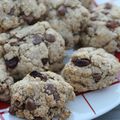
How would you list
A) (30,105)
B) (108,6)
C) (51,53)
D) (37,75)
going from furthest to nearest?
1. (108,6)
2. (51,53)
3. (37,75)
4. (30,105)

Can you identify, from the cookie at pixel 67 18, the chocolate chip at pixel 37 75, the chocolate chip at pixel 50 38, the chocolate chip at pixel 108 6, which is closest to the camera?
the chocolate chip at pixel 37 75

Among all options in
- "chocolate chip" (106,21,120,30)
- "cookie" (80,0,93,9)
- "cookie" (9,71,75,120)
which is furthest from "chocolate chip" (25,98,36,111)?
"cookie" (80,0,93,9)

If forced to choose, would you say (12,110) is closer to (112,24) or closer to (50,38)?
(50,38)

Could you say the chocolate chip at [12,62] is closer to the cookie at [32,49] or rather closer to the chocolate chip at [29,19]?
the cookie at [32,49]

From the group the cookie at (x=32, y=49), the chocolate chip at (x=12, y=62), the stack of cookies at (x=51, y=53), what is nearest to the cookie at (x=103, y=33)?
the stack of cookies at (x=51, y=53)

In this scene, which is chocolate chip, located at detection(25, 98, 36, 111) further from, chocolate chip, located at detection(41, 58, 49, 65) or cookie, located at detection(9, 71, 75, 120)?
chocolate chip, located at detection(41, 58, 49, 65)

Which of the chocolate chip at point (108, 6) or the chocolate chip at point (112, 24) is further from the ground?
the chocolate chip at point (108, 6)

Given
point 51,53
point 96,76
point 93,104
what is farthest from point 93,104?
point 51,53
